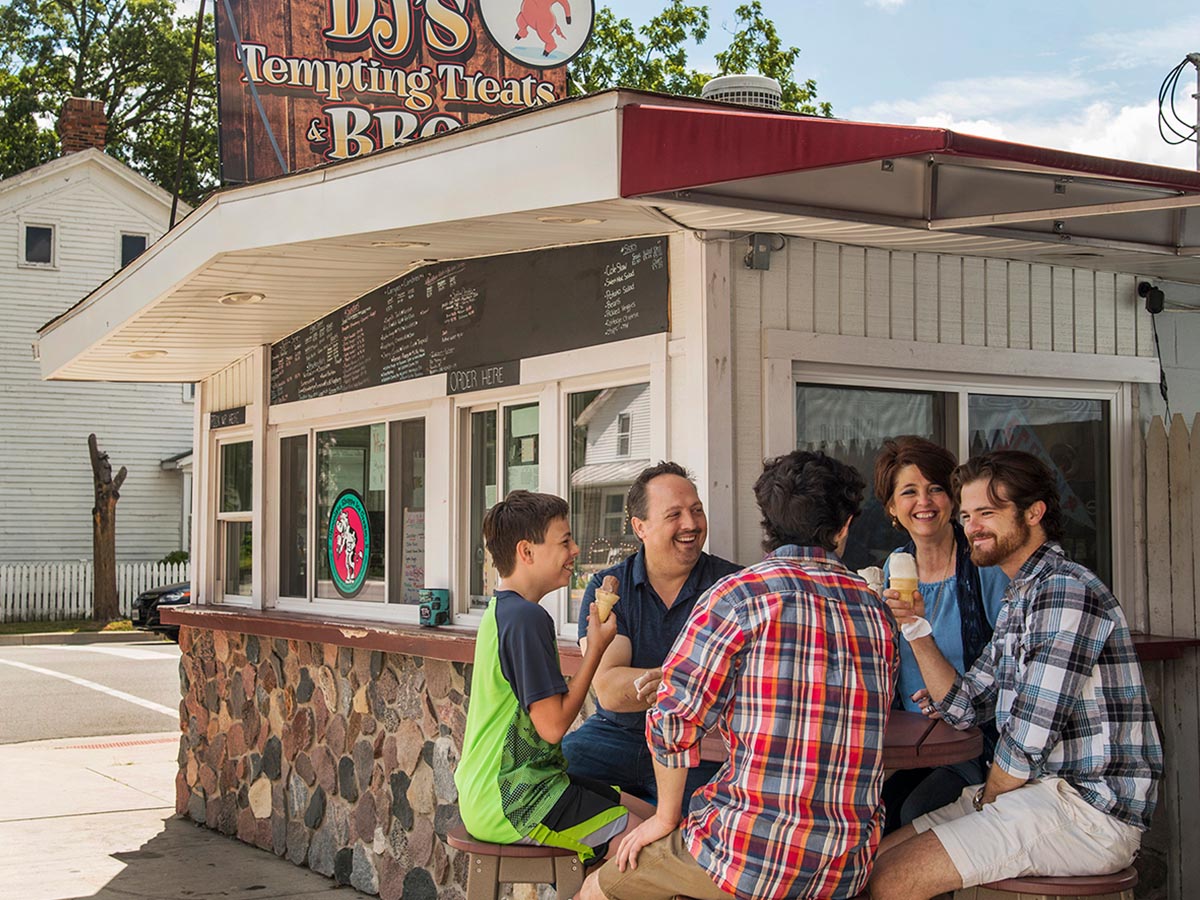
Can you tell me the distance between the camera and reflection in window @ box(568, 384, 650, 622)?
545 cm

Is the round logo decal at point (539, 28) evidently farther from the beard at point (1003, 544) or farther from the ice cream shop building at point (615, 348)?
the beard at point (1003, 544)

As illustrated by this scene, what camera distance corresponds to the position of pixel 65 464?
26.0m

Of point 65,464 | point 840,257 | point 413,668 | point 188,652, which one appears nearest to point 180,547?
point 65,464

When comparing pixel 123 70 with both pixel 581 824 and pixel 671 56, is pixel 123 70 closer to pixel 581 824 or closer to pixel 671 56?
pixel 671 56

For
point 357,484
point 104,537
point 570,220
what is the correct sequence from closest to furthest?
1. point 570,220
2. point 357,484
3. point 104,537

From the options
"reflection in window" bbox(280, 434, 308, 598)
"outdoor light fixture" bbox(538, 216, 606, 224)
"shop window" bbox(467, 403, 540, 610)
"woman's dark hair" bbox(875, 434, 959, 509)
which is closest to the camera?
"woman's dark hair" bbox(875, 434, 959, 509)

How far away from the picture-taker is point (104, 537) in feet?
76.8

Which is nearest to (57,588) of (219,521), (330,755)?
(219,521)

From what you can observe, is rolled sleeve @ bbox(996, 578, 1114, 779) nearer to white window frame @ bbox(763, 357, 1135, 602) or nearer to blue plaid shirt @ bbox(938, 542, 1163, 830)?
blue plaid shirt @ bbox(938, 542, 1163, 830)

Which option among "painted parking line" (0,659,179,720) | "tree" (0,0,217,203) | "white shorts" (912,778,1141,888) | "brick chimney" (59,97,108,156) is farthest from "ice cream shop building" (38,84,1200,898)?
"tree" (0,0,217,203)

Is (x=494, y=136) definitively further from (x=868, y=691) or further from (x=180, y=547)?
(x=180, y=547)

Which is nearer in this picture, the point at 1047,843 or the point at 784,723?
the point at 784,723

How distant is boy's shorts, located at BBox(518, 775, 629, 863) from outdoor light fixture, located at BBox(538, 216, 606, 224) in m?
2.06

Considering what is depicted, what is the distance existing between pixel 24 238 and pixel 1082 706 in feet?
83.2
